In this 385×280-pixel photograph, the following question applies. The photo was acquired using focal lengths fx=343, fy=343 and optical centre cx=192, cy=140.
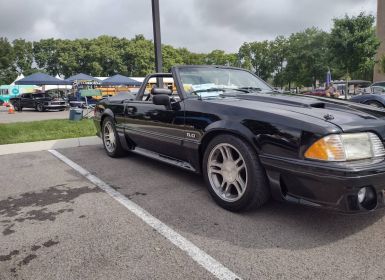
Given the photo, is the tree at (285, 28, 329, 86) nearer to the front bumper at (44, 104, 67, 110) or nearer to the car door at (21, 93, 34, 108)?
the front bumper at (44, 104, 67, 110)

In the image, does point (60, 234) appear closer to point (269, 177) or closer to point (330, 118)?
point (269, 177)

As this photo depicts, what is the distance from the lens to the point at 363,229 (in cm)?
286

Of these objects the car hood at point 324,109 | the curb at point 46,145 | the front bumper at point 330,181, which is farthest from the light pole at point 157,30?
the front bumper at point 330,181

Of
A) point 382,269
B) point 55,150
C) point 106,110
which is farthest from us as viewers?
point 55,150

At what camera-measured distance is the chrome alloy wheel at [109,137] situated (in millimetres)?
5733

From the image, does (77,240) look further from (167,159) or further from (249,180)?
(167,159)

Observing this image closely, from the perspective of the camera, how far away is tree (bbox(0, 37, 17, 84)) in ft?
193

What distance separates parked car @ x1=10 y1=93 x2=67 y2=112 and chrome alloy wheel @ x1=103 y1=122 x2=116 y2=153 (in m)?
17.5

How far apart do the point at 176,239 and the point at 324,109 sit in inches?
68.3

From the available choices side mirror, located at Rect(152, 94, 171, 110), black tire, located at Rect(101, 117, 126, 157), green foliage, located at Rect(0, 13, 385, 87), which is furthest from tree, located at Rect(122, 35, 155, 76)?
side mirror, located at Rect(152, 94, 171, 110)

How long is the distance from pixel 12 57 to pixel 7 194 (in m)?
65.1

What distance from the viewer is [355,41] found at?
21188mm

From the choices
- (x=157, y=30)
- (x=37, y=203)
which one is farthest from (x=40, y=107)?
(x=37, y=203)

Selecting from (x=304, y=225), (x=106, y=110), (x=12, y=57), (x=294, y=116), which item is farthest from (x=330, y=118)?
(x=12, y=57)
